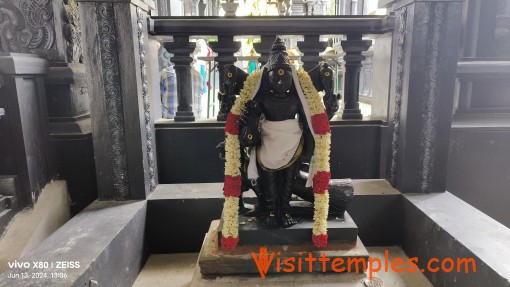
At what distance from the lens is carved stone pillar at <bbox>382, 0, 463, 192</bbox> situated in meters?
2.18

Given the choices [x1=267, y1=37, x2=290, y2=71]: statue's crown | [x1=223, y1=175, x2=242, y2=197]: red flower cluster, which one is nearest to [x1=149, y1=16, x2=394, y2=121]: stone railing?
[x1=267, y1=37, x2=290, y2=71]: statue's crown

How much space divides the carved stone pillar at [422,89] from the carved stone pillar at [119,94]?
1727 millimetres

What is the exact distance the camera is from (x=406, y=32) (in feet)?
7.45

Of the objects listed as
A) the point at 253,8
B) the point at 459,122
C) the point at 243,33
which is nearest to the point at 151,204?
the point at 243,33

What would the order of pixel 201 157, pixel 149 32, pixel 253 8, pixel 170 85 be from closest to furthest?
pixel 149 32 < pixel 201 157 < pixel 170 85 < pixel 253 8

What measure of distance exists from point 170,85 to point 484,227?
3.02 meters

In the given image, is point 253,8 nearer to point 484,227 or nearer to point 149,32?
point 149,32

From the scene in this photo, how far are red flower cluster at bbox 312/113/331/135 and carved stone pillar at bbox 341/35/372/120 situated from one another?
995 millimetres

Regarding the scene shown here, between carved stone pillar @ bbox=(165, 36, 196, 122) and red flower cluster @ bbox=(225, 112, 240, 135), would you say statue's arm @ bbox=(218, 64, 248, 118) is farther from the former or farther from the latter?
carved stone pillar @ bbox=(165, 36, 196, 122)

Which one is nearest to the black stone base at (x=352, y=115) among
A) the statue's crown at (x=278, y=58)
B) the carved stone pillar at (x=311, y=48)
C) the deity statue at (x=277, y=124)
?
the carved stone pillar at (x=311, y=48)

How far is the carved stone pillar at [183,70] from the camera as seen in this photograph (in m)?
2.50

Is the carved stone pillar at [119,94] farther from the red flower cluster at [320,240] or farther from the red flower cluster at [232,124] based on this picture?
the red flower cluster at [320,240]

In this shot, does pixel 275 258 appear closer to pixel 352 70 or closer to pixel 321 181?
pixel 321 181

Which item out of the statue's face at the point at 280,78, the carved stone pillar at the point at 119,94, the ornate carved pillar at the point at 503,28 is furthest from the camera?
the ornate carved pillar at the point at 503,28
